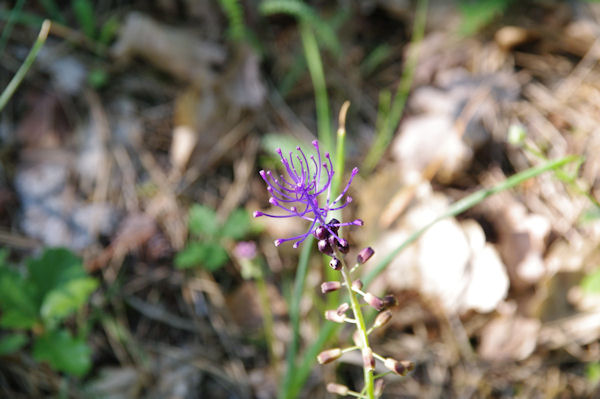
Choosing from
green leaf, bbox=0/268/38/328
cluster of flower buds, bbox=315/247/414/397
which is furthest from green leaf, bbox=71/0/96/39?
cluster of flower buds, bbox=315/247/414/397

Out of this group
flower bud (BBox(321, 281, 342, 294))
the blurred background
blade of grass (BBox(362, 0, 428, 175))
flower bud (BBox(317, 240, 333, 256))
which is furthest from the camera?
blade of grass (BBox(362, 0, 428, 175))

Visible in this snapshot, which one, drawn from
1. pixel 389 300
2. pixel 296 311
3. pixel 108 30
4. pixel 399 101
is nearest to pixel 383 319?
pixel 389 300

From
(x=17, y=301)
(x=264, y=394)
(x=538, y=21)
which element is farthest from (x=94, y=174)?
(x=538, y=21)

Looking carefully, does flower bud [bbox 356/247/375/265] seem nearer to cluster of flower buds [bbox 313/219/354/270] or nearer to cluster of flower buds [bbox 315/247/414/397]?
cluster of flower buds [bbox 315/247/414/397]

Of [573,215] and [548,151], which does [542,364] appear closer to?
[573,215]

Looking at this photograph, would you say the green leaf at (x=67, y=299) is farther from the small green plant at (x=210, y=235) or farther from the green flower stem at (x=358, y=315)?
the green flower stem at (x=358, y=315)

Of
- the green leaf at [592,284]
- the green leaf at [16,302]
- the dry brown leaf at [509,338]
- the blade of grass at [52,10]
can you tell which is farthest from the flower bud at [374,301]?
the blade of grass at [52,10]
